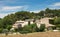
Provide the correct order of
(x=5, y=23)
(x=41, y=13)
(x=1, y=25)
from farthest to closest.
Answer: (x=41, y=13) → (x=5, y=23) → (x=1, y=25)

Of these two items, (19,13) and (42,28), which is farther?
(19,13)

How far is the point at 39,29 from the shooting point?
1823 inches

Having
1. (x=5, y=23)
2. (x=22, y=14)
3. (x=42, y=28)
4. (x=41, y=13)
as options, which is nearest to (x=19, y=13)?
Answer: (x=22, y=14)

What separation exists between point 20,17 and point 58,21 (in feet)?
97.6

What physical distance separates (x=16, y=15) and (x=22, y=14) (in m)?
3.06

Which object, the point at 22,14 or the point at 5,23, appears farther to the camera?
the point at 22,14

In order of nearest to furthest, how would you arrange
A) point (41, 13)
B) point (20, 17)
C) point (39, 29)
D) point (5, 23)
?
point (39, 29) → point (5, 23) → point (20, 17) → point (41, 13)

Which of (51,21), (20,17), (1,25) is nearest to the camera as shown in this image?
(1,25)

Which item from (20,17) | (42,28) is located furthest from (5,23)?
(20,17)

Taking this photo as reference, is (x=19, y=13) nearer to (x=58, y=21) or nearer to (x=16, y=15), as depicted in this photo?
(x=16, y=15)

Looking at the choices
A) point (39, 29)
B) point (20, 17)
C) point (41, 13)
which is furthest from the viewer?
point (41, 13)

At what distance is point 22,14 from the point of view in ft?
299

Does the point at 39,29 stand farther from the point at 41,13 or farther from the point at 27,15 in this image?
the point at 41,13

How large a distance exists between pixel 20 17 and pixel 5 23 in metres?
25.9
